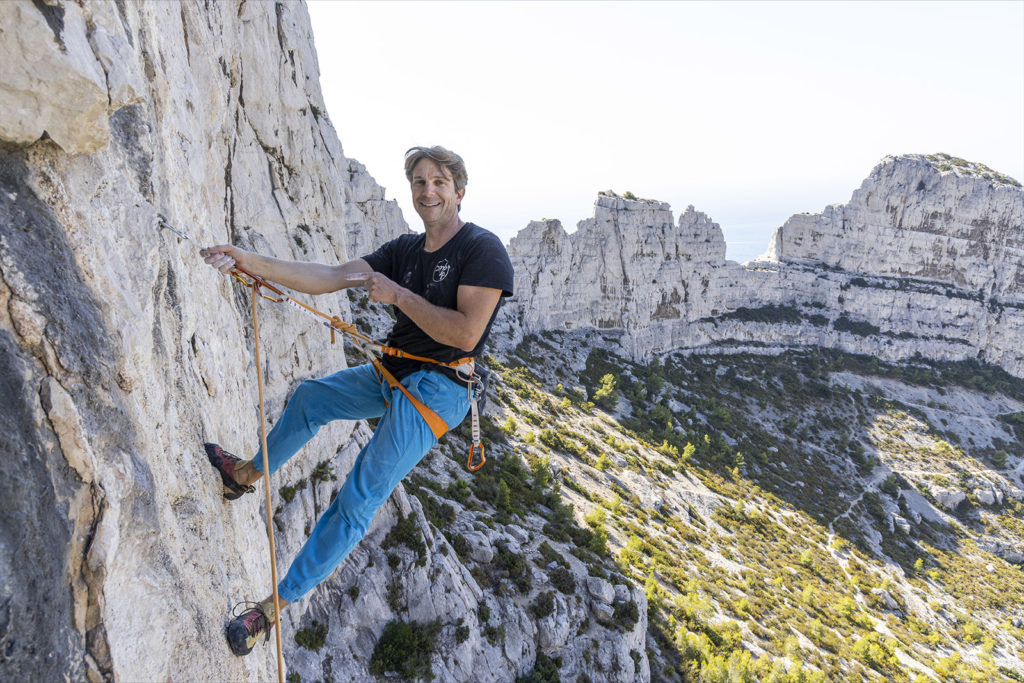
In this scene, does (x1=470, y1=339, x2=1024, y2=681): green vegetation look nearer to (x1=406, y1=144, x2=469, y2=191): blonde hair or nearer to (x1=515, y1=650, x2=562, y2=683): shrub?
(x1=515, y1=650, x2=562, y2=683): shrub

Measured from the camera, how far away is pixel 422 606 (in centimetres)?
1269

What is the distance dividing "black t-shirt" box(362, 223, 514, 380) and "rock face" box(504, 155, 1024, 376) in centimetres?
6576

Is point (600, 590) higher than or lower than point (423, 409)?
lower

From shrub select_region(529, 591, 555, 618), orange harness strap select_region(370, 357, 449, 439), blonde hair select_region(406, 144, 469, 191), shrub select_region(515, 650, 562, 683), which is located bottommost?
shrub select_region(515, 650, 562, 683)

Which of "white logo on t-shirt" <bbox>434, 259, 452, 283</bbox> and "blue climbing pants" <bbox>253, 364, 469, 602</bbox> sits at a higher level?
"white logo on t-shirt" <bbox>434, 259, 452, 283</bbox>

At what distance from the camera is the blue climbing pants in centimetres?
516

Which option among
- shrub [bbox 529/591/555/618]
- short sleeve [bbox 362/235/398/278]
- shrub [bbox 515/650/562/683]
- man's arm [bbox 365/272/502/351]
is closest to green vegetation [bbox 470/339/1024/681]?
shrub [bbox 529/591/555/618]

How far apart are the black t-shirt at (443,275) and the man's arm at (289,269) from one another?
0.56 metres

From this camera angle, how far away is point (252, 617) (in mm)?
4941

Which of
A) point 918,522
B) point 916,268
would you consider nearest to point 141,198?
point 918,522

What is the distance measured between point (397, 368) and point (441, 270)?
49.7 inches

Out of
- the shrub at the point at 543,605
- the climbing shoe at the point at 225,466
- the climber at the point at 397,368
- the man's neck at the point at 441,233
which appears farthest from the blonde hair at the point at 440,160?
the shrub at the point at 543,605

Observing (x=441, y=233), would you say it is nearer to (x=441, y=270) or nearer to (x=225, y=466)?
(x=441, y=270)

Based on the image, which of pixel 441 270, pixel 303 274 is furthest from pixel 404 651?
pixel 441 270
